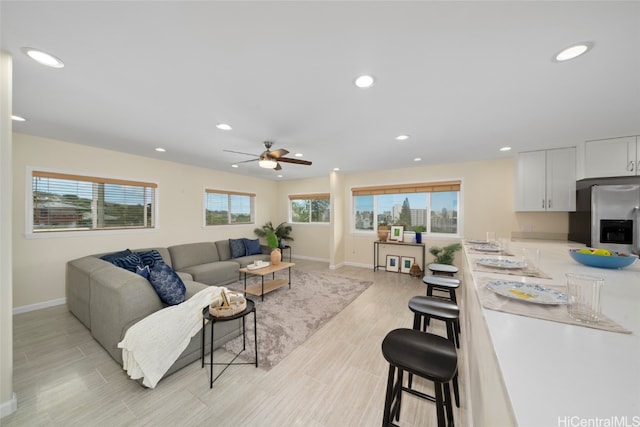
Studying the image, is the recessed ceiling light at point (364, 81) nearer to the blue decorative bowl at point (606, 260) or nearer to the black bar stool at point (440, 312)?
the black bar stool at point (440, 312)

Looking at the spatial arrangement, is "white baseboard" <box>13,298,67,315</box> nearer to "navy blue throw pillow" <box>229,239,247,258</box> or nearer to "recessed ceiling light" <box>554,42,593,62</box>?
"navy blue throw pillow" <box>229,239,247,258</box>

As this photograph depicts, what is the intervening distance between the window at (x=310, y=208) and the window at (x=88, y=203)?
11.5ft

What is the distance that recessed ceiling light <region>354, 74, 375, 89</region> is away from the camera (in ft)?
5.46

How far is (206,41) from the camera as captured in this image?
1.34 m

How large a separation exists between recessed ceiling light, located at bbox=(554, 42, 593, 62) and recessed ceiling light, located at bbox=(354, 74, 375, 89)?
46.5 inches

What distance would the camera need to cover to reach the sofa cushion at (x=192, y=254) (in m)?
3.99

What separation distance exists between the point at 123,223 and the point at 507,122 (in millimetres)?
5852

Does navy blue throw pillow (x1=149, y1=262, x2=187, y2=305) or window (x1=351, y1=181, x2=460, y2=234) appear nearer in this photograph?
navy blue throw pillow (x1=149, y1=262, x2=187, y2=305)

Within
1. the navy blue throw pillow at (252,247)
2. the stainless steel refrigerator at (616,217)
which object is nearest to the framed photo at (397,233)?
the stainless steel refrigerator at (616,217)

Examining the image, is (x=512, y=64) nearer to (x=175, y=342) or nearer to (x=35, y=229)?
(x=175, y=342)

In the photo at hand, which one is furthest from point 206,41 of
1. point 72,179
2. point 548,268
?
point 72,179

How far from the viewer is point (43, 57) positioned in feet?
4.88

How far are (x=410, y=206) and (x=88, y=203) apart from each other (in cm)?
599

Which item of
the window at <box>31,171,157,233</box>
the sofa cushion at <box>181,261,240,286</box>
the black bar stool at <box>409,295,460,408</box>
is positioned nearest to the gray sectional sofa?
the sofa cushion at <box>181,261,240,286</box>
